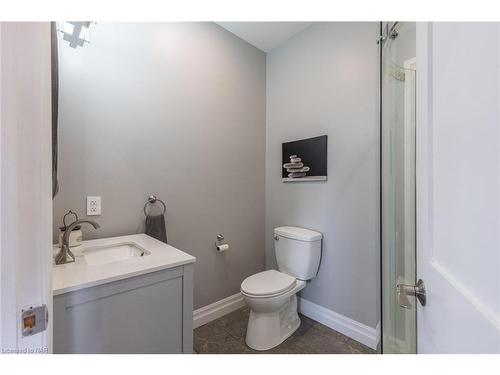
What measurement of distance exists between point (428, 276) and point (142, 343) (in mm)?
1068

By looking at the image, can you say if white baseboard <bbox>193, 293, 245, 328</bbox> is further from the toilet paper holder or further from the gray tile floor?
the toilet paper holder

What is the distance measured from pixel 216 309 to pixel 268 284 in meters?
0.62

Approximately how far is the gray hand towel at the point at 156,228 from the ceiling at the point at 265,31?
1689 millimetres

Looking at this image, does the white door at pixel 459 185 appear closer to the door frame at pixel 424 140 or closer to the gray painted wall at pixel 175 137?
the door frame at pixel 424 140

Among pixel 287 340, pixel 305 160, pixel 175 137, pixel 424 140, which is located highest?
pixel 175 137

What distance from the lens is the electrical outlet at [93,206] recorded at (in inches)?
54.4

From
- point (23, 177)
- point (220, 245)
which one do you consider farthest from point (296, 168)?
point (23, 177)

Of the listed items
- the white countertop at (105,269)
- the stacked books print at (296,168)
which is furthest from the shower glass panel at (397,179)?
the white countertop at (105,269)

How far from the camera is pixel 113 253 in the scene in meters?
1.31

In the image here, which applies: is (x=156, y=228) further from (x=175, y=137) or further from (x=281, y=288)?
(x=281, y=288)

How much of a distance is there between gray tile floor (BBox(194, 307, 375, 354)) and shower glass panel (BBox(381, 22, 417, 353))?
0.62 metres
